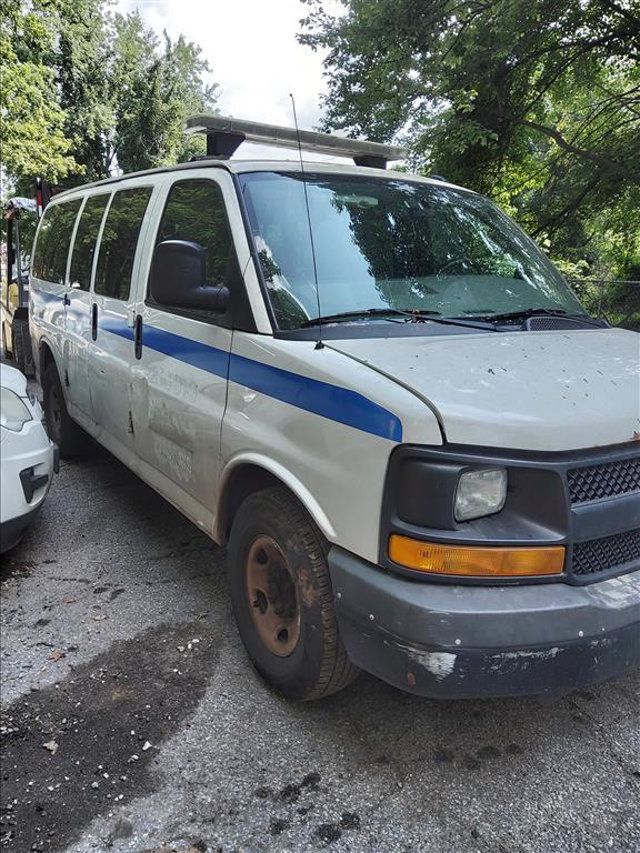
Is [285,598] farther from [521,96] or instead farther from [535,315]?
[521,96]

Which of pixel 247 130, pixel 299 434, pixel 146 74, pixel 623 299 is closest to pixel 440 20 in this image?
pixel 623 299

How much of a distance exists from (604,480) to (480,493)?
426mm

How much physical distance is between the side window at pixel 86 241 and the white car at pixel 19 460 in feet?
3.80

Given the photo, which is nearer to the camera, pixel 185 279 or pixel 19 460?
pixel 185 279

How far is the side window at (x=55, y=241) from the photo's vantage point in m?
5.39

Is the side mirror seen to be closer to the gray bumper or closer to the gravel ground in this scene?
the gray bumper

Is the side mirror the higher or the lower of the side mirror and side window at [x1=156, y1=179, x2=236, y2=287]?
the lower

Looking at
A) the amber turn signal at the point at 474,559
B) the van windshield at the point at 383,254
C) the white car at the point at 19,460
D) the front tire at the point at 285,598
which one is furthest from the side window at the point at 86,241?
the amber turn signal at the point at 474,559

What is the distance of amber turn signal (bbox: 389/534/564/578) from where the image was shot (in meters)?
1.90

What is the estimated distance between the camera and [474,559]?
1.91 m

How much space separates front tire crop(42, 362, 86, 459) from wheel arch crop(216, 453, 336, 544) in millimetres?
3055

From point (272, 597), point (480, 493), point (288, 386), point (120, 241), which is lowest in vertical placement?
point (272, 597)

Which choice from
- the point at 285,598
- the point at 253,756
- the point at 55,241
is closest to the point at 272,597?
the point at 285,598

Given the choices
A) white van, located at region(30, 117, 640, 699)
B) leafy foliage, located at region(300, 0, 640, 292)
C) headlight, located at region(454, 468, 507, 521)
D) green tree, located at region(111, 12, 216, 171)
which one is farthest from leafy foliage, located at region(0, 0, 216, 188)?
headlight, located at region(454, 468, 507, 521)
